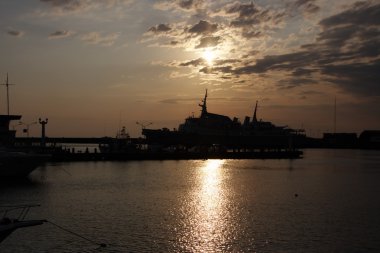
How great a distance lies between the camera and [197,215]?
36.2m

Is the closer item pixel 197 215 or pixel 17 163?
pixel 197 215

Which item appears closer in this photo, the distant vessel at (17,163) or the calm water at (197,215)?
the calm water at (197,215)

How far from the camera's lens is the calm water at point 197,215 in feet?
86.7

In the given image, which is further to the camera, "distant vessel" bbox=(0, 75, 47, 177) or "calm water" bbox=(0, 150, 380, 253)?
"distant vessel" bbox=(0, 75, 47, 177)

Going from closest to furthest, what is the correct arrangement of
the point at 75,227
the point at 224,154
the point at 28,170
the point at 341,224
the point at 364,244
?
the point at 364,244, the point at 75,227, the point at 341,224, the point at 28,170, the point at 224,154

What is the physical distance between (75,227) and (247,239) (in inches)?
426

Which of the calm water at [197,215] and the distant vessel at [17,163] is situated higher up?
the distant vessel at [17,163]

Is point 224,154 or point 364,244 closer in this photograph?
point 364,244

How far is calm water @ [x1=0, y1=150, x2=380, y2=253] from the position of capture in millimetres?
26438

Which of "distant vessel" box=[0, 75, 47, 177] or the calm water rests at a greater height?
"distant vessel" box=[0, 75, 47, 177]

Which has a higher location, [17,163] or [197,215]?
[17,163]

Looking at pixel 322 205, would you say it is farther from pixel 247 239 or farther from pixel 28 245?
pixel 28 245

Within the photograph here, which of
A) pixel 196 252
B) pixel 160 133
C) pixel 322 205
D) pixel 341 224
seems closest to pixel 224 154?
pixel 160 133

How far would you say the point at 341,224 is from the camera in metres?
32.5
